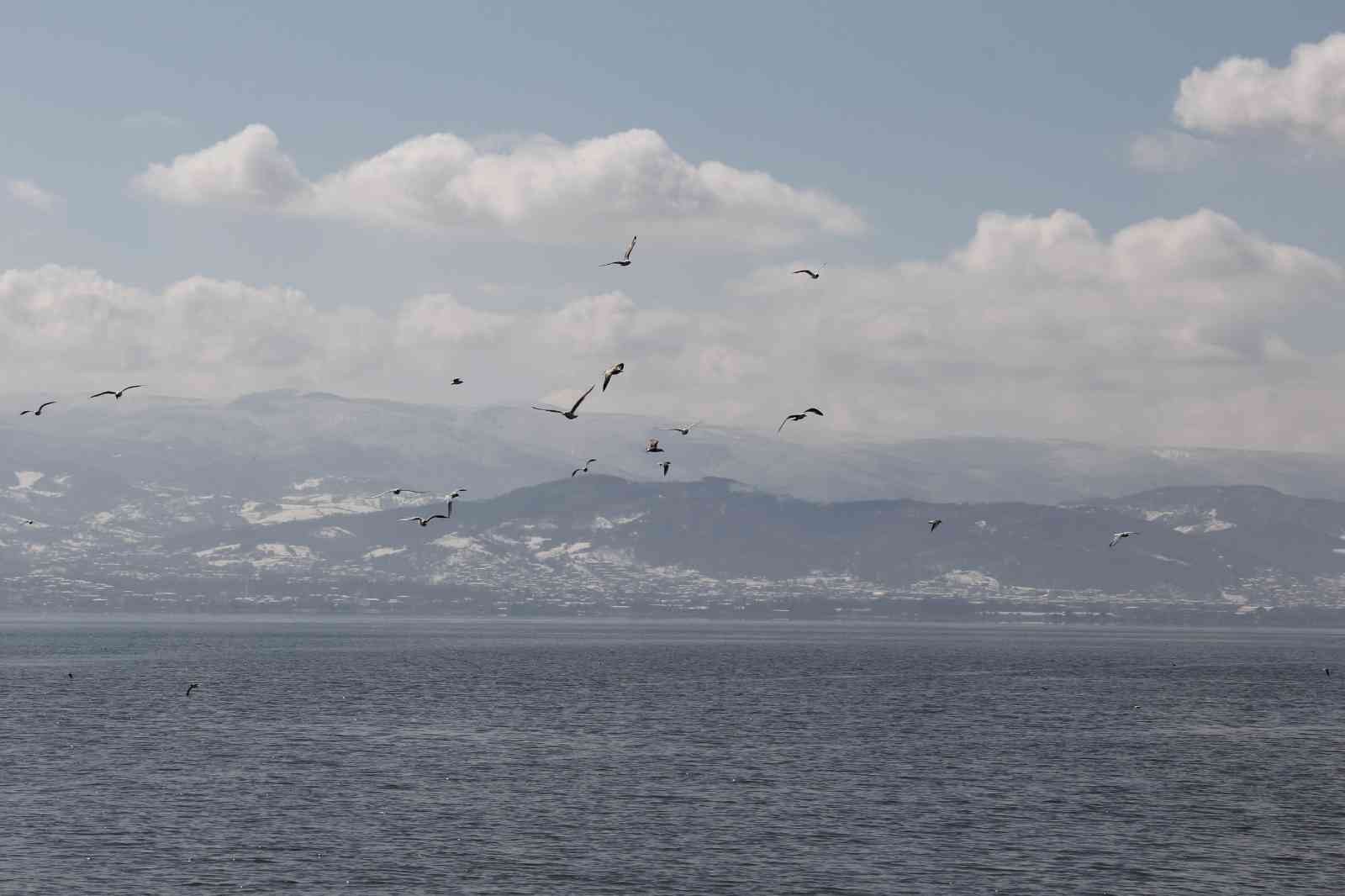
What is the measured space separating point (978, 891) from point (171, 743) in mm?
84518

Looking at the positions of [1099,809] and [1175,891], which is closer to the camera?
[1175,891]

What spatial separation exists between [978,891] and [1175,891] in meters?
9.85

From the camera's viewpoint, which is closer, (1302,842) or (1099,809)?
(1302,842)

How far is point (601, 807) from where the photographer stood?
3917 inches

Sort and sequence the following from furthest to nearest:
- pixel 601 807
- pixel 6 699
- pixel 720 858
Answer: pixel 6 699
pixel 601 807
pixel 720 858

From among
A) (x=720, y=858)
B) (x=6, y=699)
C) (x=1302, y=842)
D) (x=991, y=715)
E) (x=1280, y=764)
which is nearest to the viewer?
(x=720, y=858)

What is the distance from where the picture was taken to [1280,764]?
127m

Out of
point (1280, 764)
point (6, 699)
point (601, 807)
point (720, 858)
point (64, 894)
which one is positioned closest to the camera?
point (64, 894)

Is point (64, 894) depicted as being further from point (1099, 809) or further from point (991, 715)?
point (991, 715)

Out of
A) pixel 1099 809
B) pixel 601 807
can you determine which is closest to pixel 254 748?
pixel 601 807

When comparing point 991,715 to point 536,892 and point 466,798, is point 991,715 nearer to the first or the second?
point 466,798

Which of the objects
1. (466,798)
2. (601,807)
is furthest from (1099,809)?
(466,798)

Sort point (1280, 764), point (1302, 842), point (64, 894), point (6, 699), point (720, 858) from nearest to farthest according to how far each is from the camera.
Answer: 1. point (64, 894)
2. point (720, 858)
3. point (1302, 842)
4. point (1280, 764)
5. point (6, 699)

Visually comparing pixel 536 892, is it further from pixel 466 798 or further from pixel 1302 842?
pixel 1302 842
